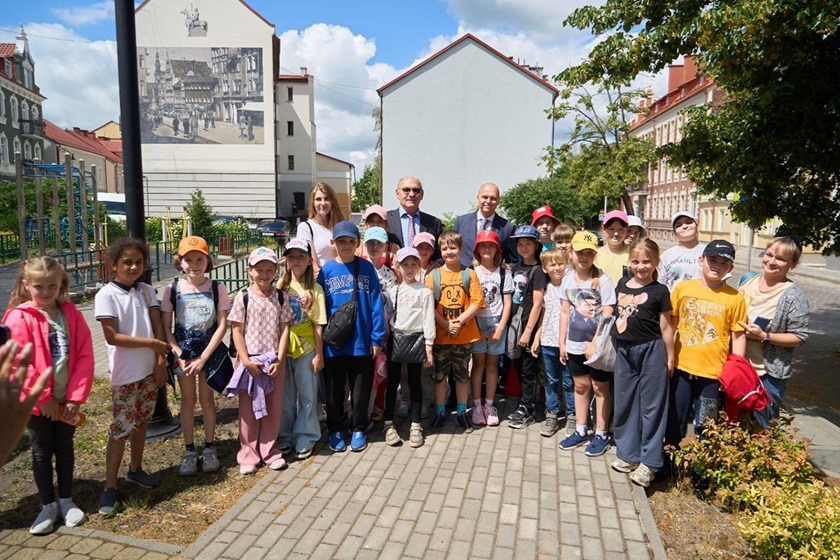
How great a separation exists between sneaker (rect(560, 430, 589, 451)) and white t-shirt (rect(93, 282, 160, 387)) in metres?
3.43

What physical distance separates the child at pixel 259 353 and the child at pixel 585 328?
2415 mm

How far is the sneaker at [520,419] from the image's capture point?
211 inches

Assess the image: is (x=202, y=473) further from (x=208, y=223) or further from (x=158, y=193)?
(x=158, y=193)

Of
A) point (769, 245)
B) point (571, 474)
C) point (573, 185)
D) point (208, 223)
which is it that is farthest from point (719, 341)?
point (208, 223)

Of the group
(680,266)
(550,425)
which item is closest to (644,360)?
(550,425)

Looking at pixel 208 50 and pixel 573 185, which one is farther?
pixel 208 50

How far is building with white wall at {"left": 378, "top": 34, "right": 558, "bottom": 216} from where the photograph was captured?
34.8 meters

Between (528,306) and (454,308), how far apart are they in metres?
0.78

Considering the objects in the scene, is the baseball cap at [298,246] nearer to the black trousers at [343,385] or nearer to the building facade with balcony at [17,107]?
the black trousers at [343,385]

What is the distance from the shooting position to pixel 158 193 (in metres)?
42.8

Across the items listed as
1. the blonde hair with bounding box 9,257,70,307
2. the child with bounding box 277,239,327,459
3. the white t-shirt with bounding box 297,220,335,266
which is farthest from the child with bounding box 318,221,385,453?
the blonde hair with bounding box 9,257,70,307

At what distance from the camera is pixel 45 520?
3562mm

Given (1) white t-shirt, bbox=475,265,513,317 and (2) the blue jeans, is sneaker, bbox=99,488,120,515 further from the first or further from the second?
(2) the blue jeans

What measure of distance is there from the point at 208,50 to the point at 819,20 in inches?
1740
